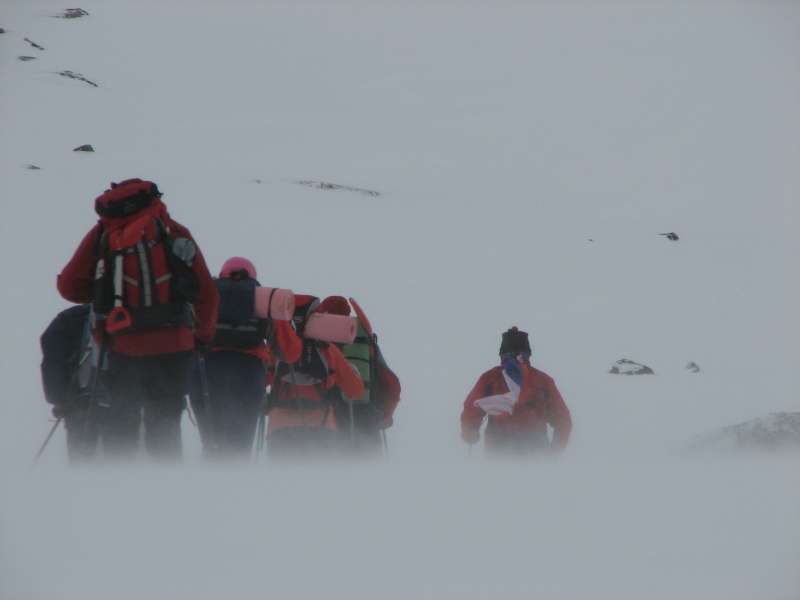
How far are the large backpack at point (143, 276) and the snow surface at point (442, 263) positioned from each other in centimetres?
74

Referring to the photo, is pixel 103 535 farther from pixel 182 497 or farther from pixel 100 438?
pixel 100 438

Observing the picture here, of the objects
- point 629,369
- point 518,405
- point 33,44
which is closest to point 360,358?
point 518,405

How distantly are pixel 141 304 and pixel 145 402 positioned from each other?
51 centimetres

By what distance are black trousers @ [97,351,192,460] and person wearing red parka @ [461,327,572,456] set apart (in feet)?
7.65

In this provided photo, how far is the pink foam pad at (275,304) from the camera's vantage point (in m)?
4.58

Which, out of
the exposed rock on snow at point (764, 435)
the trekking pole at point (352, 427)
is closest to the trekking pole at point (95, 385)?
the trekking pole at point (352, 427)

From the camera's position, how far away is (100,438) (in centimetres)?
427

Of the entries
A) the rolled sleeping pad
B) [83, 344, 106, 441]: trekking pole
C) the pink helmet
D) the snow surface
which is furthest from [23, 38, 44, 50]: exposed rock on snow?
[83, 344, 106, 441]: trekking pole

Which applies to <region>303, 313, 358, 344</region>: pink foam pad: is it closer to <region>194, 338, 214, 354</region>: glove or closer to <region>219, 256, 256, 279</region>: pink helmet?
<region>219, 256, 256, 279</region>: pink helmet

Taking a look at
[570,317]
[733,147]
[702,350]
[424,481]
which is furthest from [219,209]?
[733,147]

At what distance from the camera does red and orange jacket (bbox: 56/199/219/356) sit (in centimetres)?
398

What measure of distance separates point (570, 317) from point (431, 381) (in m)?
4.61

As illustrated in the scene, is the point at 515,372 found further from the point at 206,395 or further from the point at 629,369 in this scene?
the point at 629,369

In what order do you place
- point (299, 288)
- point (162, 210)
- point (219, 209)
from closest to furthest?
point (162, 210) → point (299, 288) → point (219, 209)
